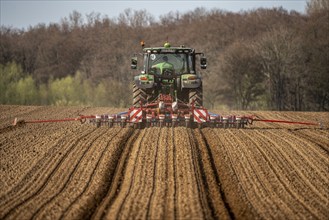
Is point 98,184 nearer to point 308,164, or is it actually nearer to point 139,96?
point 308,164

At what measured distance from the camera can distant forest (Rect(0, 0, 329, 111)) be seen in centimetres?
3120

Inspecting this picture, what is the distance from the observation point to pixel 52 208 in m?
6.20

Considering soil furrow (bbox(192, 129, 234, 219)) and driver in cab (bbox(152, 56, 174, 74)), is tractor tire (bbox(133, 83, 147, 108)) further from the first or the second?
soil furrow (bbox(192, 129, 234, 219))

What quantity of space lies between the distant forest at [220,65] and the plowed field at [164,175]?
20.2 meters

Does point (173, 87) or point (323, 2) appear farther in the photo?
point (323, 2)

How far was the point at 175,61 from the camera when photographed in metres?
13.4

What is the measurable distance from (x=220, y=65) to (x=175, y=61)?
73.4 feet

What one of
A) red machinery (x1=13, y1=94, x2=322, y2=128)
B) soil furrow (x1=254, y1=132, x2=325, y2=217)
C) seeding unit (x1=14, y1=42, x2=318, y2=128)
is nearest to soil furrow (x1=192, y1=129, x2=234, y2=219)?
soil furrow (x1=254, y1=132, x2=325, y2=217)

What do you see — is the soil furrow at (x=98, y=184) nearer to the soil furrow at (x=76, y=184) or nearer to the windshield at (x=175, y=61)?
the soil furrow at (x=76, y=184)

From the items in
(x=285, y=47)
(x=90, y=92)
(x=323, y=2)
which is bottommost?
(x=90, y=92)

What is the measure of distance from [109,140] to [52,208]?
13.9 feet

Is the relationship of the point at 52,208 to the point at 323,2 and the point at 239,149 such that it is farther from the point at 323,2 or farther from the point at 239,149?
the point at 323,2

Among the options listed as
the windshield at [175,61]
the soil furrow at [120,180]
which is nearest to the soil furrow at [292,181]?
the soil furrow at [120,180]

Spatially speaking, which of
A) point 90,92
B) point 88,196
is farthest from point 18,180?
point 90,92
